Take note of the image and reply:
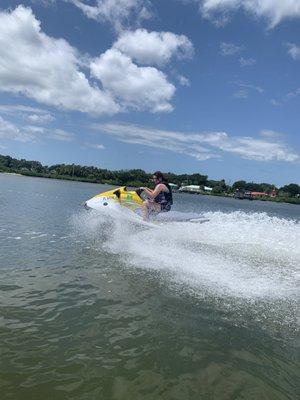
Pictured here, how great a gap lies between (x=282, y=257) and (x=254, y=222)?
2889 mm

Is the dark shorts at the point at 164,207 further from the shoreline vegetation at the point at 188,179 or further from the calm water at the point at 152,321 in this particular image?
the shoreline vegetation at the point at 188,179

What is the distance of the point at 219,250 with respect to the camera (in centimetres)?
1125

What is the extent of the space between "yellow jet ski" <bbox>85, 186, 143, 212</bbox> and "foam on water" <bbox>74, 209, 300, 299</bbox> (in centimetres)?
32

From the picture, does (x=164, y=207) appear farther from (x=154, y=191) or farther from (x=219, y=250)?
(x=219, y=250)

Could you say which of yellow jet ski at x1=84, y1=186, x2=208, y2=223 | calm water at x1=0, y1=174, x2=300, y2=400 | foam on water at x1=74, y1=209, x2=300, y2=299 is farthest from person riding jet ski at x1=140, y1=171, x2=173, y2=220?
calm water at x1=0, y1=174, x2=300, y2=400

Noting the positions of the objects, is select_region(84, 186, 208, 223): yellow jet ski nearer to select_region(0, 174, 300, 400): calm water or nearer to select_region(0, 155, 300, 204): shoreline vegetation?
select_region(0, 174, 300, 400): calm water

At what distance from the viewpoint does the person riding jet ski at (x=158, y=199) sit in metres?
13.7

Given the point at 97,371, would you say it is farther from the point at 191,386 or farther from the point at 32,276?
the point at 32,276

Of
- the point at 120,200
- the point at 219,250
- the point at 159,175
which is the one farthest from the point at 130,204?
the point at 219,250

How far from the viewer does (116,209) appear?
14.9m

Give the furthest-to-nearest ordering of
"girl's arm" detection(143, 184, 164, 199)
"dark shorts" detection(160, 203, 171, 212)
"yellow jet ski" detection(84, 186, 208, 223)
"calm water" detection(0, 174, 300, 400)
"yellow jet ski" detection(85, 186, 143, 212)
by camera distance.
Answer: "yellow jet ski" detection(85, 186, 143, 212) < "dark shorts" detection(160, 203, 171, 212) < "yellow jet ski" detection(84, 186, 208, 223) < "girl's arm" detection(143, 184, 164, 199) < "calm water" detection(0, 174, 300, 400)

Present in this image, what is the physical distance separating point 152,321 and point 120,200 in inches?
346

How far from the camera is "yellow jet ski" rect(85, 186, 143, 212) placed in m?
14.6

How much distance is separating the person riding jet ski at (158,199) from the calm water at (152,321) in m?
2.08
